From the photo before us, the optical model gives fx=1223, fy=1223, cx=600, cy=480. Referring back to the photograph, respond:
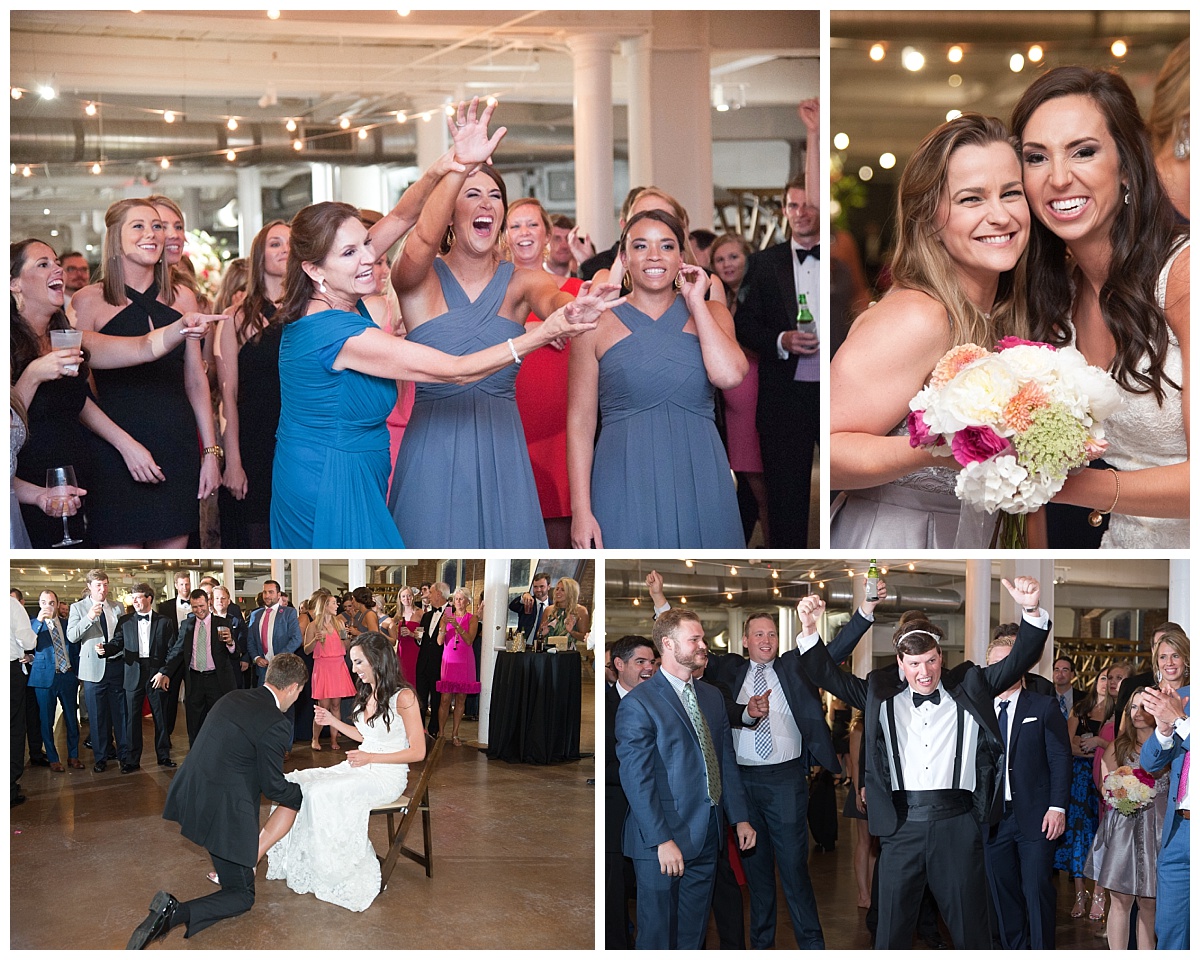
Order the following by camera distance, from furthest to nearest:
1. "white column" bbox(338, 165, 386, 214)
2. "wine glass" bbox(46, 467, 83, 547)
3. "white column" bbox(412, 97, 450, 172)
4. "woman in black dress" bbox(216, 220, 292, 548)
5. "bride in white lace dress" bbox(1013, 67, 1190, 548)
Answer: "white column" bbox(412, 97, 450, 172) < "white column" bbox(338, 165, 386, 214) < "woman in black dress" bbox(216, 220, 292, 548) < "wine glass" bbox(46, 467, 83, 547) < "bride in white lace dress" bbox(1013, 67, 1190, 548)

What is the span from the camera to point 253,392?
3697 millimetres

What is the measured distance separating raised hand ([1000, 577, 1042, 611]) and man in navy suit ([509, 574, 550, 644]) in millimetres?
1306

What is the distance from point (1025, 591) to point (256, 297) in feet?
7.97

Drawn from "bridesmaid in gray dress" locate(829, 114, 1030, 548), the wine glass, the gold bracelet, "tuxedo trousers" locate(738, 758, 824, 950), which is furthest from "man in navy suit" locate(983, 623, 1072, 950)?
the wine glass

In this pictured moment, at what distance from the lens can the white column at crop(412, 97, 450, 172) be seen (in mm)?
3992

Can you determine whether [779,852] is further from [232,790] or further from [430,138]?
[430,138]

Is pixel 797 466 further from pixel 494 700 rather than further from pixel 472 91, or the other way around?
pixel 472 91

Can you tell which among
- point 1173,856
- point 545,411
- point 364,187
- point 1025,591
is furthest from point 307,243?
point 1173,856

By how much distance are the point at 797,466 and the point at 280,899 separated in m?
1.95

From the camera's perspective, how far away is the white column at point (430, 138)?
3.99 metres

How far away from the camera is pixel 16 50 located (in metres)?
3.74

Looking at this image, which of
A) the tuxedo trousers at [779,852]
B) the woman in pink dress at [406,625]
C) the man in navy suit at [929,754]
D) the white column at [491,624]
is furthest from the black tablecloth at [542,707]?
the man in navy suit at [929,754]

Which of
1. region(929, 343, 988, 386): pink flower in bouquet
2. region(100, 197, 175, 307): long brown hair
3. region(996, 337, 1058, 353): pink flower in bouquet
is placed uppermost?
region(100, 197, 175, 307): long brown hair

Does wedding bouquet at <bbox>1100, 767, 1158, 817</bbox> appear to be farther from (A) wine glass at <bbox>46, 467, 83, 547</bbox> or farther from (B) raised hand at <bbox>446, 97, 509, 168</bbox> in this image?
(A) wine glass at <bbox>46, 467, 83, 547</bbox>
